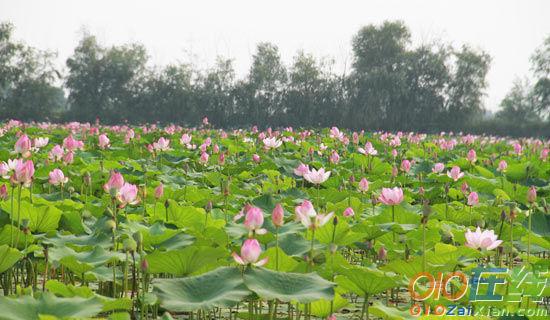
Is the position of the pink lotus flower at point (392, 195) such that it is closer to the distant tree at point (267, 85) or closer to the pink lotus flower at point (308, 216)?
the pink lotus flower at point (308, 216)

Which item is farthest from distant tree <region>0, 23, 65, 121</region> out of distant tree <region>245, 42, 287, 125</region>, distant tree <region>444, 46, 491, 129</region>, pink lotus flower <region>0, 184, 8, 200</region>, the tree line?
pink lotus flower <region>0, 184, 8, 200</region>

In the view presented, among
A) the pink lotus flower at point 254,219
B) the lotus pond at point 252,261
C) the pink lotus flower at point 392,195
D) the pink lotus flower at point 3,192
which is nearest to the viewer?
the lotus pond at point 252,261

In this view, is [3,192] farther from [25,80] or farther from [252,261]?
[25,80]

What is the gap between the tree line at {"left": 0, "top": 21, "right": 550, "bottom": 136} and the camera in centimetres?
3575

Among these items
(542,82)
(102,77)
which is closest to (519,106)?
(542,82)

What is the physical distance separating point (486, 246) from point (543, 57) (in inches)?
1738

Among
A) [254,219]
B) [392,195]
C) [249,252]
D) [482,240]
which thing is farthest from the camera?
[392,195]

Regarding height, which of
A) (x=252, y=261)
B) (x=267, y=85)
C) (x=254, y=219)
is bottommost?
(x=252, y=261)

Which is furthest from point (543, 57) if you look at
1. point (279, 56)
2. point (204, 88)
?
point (204, 88)

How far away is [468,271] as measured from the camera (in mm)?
2475

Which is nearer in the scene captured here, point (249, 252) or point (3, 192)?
point (249, 252)

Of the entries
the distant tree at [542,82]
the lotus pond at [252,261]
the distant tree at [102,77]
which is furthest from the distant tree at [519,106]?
→ the lotus pond at [252,261]

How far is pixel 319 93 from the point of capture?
36594mm

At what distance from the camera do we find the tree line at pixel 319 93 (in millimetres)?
35750
